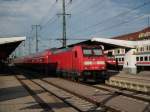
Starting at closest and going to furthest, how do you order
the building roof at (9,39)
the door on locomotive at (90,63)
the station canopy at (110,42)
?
the door on locomotive at (90,63) < the building roof at (9,39) < the station canopy at (110,42)

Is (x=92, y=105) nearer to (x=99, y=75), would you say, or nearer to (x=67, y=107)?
(x=67, y=107)

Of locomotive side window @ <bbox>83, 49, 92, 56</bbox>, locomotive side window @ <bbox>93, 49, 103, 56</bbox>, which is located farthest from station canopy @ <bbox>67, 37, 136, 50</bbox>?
locomotive side window @ <bbox>83, 49, 92, 56</bbox>

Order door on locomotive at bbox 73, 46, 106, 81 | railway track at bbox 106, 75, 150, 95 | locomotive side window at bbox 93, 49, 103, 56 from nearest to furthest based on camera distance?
railway track at bbox 106, 75, 150, 95 → door on locomotive at bbox 73, 46, 106, 81 → locomotive side window at bbox 93, 49, 103, 56

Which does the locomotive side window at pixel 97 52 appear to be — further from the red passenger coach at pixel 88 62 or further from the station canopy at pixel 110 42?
the station canopy at pixel 110 42

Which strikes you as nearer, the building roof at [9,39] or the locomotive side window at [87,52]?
the locomotive side window at [87,52]

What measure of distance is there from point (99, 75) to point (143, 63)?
23911 millimetres

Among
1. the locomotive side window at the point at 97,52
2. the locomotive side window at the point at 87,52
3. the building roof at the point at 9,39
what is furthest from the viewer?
the building roof at the point at 9,39

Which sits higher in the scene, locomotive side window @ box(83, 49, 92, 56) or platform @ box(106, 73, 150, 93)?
locomotive side window @ box(83, 49, 92, 56)

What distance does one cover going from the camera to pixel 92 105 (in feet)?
48.0

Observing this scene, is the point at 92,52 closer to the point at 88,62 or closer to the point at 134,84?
the point at 88,62

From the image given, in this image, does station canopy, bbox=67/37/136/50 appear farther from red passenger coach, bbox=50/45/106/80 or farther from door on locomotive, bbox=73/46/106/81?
door on locomotive, bbox=73/46/106/81

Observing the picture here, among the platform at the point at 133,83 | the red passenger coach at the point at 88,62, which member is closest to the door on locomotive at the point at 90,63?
the red passenger coach at the point at 88,62

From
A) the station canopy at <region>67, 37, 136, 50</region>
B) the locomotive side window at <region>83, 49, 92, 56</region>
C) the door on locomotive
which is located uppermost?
the station canopy at <region>67, 37, 136, 50</region>

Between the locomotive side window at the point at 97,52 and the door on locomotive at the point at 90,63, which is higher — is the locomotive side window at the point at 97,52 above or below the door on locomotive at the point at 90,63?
above
